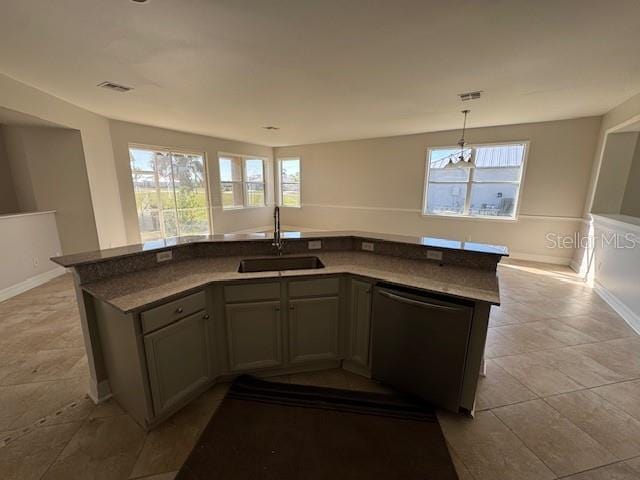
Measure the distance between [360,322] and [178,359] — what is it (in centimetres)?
130

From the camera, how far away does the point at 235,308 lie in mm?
1963

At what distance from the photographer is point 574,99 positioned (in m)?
3.67

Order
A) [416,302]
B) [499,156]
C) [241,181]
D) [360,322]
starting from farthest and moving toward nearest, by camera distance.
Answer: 1. [241,181]
2. [499,156]
3. [360,322]
4. [416,302]

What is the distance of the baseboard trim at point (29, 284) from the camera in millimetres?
3480

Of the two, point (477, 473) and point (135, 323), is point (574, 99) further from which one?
point (135, 323)

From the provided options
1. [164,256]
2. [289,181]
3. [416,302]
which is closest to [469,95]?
[416,302]

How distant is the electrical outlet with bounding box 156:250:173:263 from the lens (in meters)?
2.14

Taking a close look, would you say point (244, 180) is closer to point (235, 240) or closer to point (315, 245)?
point (235, 240)

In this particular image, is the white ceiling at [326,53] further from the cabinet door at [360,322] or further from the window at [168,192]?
the cabinet door at [360,322]

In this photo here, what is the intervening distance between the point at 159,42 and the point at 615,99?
564cm

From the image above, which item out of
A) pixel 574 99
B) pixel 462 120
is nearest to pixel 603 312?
pixel 574 99

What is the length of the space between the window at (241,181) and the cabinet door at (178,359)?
5840 mm

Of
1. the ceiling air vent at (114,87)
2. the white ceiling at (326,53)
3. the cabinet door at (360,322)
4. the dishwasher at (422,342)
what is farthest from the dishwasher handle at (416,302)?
the ceiling air vent at (114,87)

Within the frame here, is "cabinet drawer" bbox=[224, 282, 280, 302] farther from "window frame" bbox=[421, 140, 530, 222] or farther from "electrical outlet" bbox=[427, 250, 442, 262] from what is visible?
"window frame" bbox=[421, 140, 530, 222]
